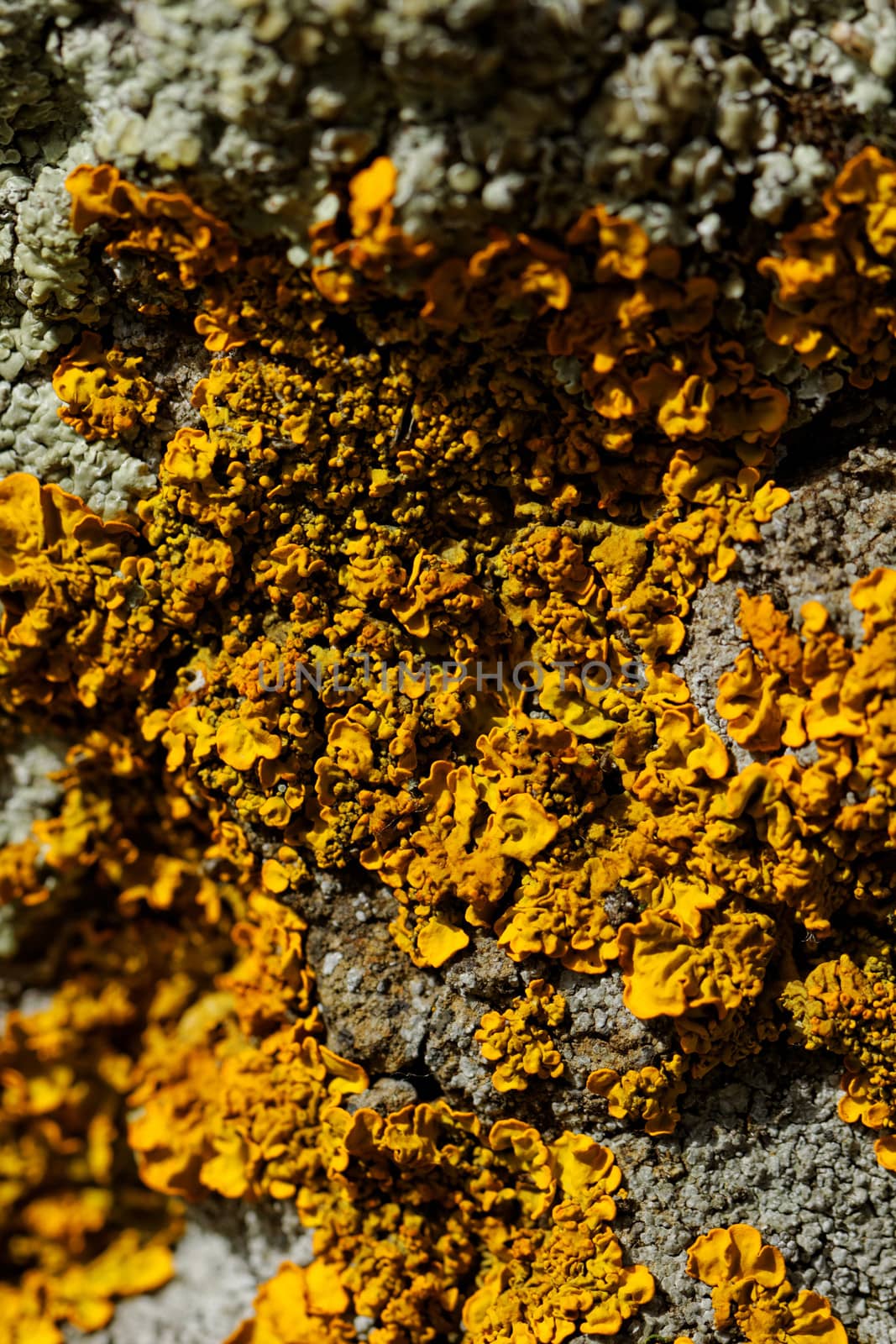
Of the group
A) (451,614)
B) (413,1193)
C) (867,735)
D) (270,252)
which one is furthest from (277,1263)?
(270,252)

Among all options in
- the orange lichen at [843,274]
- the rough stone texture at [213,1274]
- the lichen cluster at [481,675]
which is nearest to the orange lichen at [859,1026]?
the lichen cluster at [481,675]

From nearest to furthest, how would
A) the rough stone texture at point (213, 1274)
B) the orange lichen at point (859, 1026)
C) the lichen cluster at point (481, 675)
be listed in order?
the lichen cluster at point (481, 675), the orange lichen at point (859, 1026), the rough stone texture at point (213, 1274)

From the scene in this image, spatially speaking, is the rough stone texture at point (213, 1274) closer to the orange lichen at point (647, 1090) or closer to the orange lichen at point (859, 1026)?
the orange lichen at point (647, 1090)

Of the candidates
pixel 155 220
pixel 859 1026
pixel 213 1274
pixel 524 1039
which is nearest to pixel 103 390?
pixel 155 220

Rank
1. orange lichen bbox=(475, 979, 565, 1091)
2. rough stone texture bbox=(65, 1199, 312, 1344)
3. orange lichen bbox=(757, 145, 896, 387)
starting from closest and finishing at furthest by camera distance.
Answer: orange lichen bbox=(757, 145, 896, 387)
orange lichen bbox=(475, 979, 565, 1091)
rough stone texture bbox=(65, 1199, 312, 1344)

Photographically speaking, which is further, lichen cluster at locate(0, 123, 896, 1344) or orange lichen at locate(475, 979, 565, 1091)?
orange lichen at locate(475, 979, 565, 1091)

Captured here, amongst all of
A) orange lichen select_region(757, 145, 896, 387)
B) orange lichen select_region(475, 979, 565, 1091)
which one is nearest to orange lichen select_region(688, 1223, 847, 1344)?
orange lichen select_region(475, 979, 565, 1091)

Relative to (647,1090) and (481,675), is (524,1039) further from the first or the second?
(481,675)

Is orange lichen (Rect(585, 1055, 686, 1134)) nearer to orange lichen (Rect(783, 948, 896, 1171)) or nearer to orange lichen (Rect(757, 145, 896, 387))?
orange lichen (Rect(783, 948, 896, 1171))

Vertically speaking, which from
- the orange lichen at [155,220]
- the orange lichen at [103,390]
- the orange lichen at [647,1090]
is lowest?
the orange lichen at [647,1090]
